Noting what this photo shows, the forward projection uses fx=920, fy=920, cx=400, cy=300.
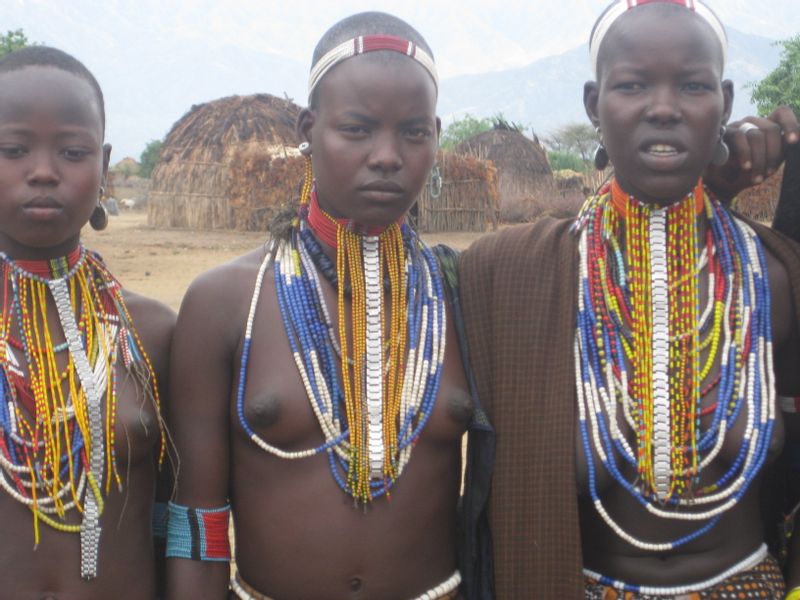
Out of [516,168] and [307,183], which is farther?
[516,168]

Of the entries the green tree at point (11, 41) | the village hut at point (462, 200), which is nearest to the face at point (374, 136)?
the green tree at point (11, 41)

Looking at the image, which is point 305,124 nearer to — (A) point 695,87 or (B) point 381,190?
(B) point 381,190

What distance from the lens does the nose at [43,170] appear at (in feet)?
7.34

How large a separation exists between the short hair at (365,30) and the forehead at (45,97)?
0.60 metres

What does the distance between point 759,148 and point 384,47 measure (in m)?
1.06

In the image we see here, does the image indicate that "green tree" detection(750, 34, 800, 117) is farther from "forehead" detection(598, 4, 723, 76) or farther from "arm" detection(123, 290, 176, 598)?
"arm" detection(123, 290, 176, 598)

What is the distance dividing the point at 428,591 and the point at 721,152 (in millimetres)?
1422

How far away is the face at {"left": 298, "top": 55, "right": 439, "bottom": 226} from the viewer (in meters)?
2.39

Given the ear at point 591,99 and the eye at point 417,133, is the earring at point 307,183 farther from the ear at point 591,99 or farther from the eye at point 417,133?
the ear at point 591,99

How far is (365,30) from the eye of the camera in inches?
98.2

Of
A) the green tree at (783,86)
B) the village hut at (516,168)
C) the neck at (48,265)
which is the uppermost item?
the green tree at (783,86)

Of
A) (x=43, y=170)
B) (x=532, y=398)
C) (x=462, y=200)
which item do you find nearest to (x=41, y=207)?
(x=43, y=170)

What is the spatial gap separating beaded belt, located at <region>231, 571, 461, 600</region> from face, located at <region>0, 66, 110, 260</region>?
40.5 inches

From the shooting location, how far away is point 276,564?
2414 mm
